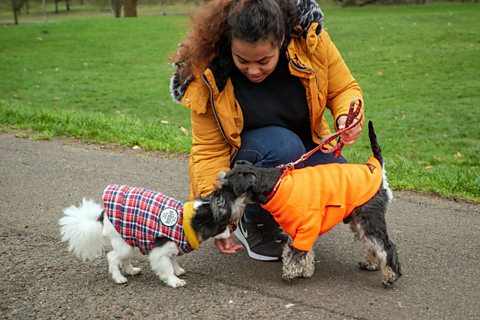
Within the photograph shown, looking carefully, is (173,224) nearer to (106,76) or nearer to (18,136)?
(18,136)

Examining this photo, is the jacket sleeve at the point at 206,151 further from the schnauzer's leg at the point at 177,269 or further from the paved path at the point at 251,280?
the paved path at the point at 251,280

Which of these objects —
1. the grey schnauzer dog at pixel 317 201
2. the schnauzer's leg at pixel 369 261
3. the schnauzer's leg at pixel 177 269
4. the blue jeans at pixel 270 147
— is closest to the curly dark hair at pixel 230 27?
the blue jeans at pixel 270 147

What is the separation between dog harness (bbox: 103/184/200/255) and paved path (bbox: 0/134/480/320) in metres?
0.34

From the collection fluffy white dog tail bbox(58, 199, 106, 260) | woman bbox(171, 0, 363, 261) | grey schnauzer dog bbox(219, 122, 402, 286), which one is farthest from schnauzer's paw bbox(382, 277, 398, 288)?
fluffy white dog tail bbox(58, 199, 106, 260)

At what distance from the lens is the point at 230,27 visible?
139 inches

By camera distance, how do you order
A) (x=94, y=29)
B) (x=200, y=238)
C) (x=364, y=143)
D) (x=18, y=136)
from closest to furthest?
1. (x=200, y=238)
2. (x=18, y=136)
3. (x=364, y=143)
4. (x=94, y=29)

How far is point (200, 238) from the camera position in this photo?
11.8 feet

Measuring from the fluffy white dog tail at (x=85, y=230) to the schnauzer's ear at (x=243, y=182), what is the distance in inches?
36.1

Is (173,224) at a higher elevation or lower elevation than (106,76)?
higher

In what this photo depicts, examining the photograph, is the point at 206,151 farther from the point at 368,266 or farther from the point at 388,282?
the point at 388,282

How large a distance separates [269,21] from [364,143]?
598cm

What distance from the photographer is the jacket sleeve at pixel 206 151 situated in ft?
13.1

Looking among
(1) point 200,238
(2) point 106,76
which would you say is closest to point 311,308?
(1) point 200,238

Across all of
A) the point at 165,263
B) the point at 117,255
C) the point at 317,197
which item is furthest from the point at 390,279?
the point at 117,255
